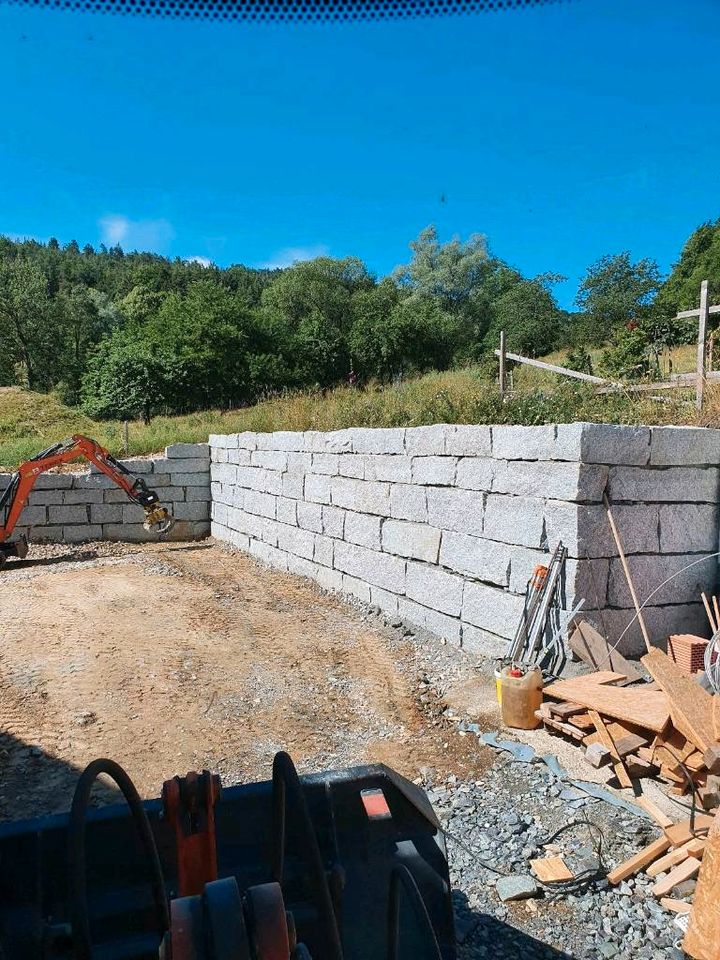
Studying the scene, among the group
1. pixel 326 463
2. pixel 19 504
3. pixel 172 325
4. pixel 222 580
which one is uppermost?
pixel 172 325

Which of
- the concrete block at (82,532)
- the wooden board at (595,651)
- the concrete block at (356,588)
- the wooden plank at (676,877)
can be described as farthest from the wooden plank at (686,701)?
the concrete block at (82,532)

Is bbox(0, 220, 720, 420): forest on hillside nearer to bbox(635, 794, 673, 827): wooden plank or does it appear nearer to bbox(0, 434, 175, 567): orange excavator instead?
bbox(0, 434, 175, 567): orange excavator

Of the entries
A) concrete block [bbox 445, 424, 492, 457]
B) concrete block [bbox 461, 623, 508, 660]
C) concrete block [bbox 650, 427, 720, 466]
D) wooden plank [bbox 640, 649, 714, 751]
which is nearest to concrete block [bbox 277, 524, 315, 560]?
Result: concrete block [bbox 445, 424, 492, 457]

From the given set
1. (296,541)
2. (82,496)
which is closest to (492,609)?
(296,541)

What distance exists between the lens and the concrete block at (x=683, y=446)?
199 inches

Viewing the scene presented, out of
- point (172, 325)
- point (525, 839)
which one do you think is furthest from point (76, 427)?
point (525, 839)

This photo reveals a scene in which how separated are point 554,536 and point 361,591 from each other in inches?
127

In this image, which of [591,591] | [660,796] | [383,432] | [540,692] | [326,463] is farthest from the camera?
[326,463]

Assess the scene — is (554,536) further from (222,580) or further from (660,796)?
(222,580)

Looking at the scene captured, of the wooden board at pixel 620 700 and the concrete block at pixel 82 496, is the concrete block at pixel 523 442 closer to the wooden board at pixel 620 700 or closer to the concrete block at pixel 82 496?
the wooden board at pixel 620 700

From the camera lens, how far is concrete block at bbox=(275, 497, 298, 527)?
31.2 ft

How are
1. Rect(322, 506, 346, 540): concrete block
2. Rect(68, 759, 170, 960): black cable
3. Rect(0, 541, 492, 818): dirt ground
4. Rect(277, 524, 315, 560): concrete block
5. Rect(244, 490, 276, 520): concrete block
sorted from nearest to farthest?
Rect(68, 759, 170, 960): black cable < Rect(0, 541, 492, 818): dirt ground < Rect(322, 506, 346, 540): concrete block < Rect(277, 524, 315, 560): concrete block < Rect(244, 490, 276, 520): concrete block

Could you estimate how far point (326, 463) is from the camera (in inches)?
339

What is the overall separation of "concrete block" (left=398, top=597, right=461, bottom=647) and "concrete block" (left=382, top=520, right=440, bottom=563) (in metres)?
0.49
